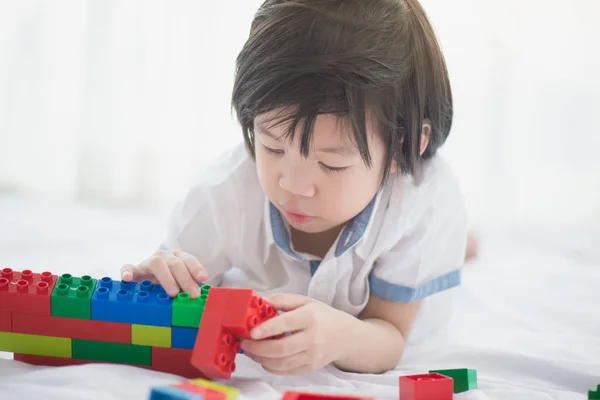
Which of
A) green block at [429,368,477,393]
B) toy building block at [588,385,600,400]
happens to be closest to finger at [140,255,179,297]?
green block at [429,368,477,393]

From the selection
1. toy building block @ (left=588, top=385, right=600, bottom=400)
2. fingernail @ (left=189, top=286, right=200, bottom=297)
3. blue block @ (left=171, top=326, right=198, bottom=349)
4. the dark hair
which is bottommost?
toy building block @ (left=588, top=385, right=600, bottom=400)

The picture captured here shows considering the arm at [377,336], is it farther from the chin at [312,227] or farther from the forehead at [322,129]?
the forehead at [322,129]

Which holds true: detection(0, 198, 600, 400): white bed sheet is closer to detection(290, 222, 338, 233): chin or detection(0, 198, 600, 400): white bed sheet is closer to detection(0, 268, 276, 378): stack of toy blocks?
detection(0, 268, 276, 378): stack of toy blocks

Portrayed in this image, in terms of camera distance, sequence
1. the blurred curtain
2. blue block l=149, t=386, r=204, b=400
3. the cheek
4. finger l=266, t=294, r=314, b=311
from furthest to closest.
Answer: the blurred curtain, the cheek, finger l=266, t=294, r=314, b=311, blue block l=149, t=386, r=204, b=400

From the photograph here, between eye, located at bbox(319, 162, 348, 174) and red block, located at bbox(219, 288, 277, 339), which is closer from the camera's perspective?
red block, located at bbox(219, 288, 277, 339)

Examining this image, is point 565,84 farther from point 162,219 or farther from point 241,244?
point 241,244

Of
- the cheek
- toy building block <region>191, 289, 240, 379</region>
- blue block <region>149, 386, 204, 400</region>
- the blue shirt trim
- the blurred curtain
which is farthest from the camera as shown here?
the blurred curtain

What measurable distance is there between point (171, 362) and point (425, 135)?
47cm

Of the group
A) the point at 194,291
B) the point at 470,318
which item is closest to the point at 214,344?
the point at 194,291

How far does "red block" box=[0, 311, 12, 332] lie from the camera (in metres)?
0.81

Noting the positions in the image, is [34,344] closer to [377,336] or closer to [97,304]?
[97,304]

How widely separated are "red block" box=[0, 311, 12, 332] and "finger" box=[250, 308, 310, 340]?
10.7 inches

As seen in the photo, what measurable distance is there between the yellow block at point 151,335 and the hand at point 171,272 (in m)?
0.04

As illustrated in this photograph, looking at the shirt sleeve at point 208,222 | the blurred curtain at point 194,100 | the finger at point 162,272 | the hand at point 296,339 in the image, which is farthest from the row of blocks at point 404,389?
the blurred curtain at point 194,100
